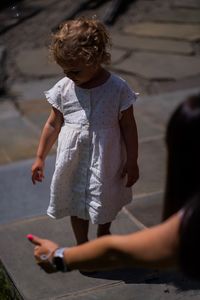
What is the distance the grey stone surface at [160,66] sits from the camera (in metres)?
7.51

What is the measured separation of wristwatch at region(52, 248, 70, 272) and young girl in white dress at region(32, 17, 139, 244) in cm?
142

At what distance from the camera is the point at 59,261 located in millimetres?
Answer: 2270

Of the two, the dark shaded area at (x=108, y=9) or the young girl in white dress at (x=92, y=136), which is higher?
the young girl in white dress at (x=92, y=136)

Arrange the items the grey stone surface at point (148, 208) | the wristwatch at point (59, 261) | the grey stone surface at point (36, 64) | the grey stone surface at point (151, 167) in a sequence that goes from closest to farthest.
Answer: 1. the wristwatch at point (59, 261)
2. the grey stone surface at point (148, 208)
3. the grey stone surface at point (151, 167)
4. the grey stone surface at point (36, 64)

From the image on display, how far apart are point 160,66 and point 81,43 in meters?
4.42

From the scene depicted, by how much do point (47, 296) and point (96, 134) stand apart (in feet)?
2.95

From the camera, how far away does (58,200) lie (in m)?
3.81

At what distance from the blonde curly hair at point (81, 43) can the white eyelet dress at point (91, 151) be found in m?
0.21

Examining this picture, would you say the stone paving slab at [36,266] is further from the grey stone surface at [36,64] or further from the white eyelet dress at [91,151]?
the grey stone surface at [36,64]

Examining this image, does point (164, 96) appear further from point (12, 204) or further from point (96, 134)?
point (96, 134)

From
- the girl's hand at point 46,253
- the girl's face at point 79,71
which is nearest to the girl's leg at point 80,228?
the girl's face at point 79,71

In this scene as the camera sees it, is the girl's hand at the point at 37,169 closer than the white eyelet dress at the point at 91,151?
No

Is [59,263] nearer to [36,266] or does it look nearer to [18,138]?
[36,266]

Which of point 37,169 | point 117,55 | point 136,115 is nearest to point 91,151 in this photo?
point 37,169
